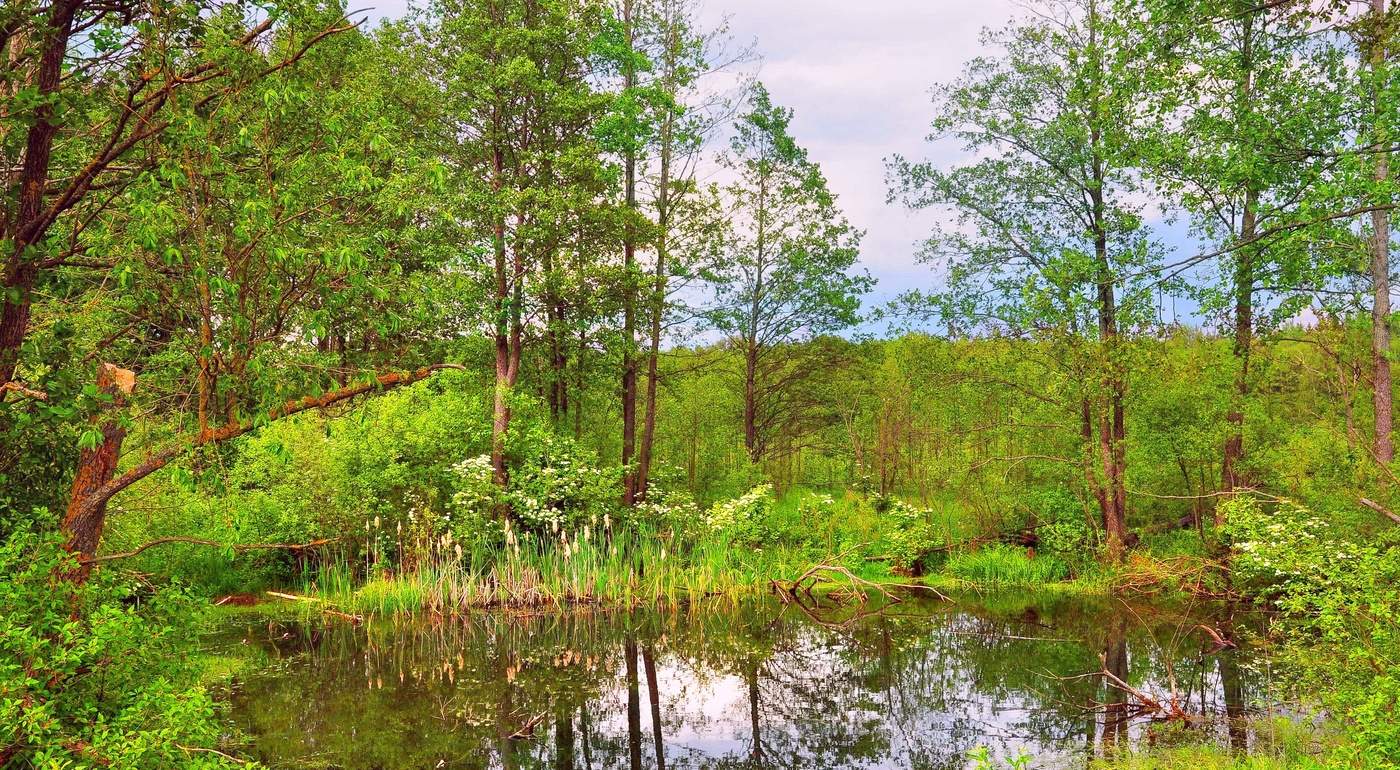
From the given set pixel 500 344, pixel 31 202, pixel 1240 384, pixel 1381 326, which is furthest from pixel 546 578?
pixel 1381 326

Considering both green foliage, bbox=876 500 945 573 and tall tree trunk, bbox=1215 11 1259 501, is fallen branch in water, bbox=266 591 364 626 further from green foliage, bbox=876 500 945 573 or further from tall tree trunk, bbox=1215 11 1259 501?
tall tree trunk, bbox=1215 11 1259 501

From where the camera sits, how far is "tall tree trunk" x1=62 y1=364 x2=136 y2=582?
480cm

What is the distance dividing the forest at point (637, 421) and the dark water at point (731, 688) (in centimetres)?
7

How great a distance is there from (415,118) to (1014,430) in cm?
1351

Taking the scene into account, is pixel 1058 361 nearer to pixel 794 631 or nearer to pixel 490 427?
pixel 794 631

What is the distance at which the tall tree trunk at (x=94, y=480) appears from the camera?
4.80 meters

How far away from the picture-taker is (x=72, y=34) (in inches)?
178

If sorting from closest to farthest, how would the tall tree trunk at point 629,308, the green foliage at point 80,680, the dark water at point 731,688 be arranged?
the green foliage at point 80,680 → the dark water at point 731,688 → the tall tree trunk at point 629,308

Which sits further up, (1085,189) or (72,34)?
(1085,189)

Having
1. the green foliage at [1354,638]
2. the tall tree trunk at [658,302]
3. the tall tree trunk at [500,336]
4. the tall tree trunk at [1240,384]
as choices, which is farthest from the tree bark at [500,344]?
the tall tree trunk at [1240,384]

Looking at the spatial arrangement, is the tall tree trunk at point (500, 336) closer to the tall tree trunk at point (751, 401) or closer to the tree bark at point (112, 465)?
the tall tree trunk at point (751, 401)

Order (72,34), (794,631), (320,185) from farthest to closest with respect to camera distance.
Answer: (794,631)
(320,185)
(72,34)

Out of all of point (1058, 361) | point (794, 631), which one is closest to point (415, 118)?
point (794, 631)

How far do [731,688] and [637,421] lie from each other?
1148 centimetres
